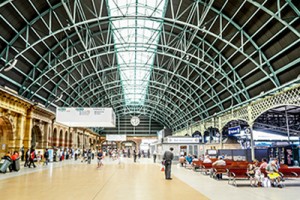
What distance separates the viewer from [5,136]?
81.0 ft

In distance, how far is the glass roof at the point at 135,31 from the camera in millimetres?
25266

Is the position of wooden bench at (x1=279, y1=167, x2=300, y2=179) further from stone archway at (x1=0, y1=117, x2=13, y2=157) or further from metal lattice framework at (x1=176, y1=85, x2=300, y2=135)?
stone archway at (x1=0, y1=117, x2=13, y2=157)

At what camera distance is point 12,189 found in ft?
35.2

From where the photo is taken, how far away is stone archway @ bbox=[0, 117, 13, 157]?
953 inches

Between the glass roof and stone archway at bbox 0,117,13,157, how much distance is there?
1352 cm

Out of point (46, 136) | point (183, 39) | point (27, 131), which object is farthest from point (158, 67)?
point (27, 131)

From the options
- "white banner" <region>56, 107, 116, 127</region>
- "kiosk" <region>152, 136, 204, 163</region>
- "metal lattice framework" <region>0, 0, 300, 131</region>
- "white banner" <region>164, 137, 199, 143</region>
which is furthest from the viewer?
"kiosk" <region>152, 136, 204, 163</region>

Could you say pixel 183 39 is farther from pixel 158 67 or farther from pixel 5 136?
pixel 5 136

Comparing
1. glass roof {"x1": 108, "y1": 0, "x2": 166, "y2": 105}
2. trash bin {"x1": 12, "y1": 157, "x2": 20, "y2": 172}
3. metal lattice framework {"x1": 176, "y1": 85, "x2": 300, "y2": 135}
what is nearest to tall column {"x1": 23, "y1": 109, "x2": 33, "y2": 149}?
trash bin {"x1": 12, "y1": 157, "x2": 20, "y2": 172}

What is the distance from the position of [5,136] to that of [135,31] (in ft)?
59.1

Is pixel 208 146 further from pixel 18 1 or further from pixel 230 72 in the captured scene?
pixel 18 1

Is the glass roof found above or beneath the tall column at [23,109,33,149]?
above

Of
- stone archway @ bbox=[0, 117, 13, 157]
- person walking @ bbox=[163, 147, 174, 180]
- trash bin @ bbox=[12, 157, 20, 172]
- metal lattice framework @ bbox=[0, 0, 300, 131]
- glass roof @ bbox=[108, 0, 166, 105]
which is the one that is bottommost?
trash bin @ bbox=[12, 157, 20, 172]

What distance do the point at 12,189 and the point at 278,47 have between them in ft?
66.7
